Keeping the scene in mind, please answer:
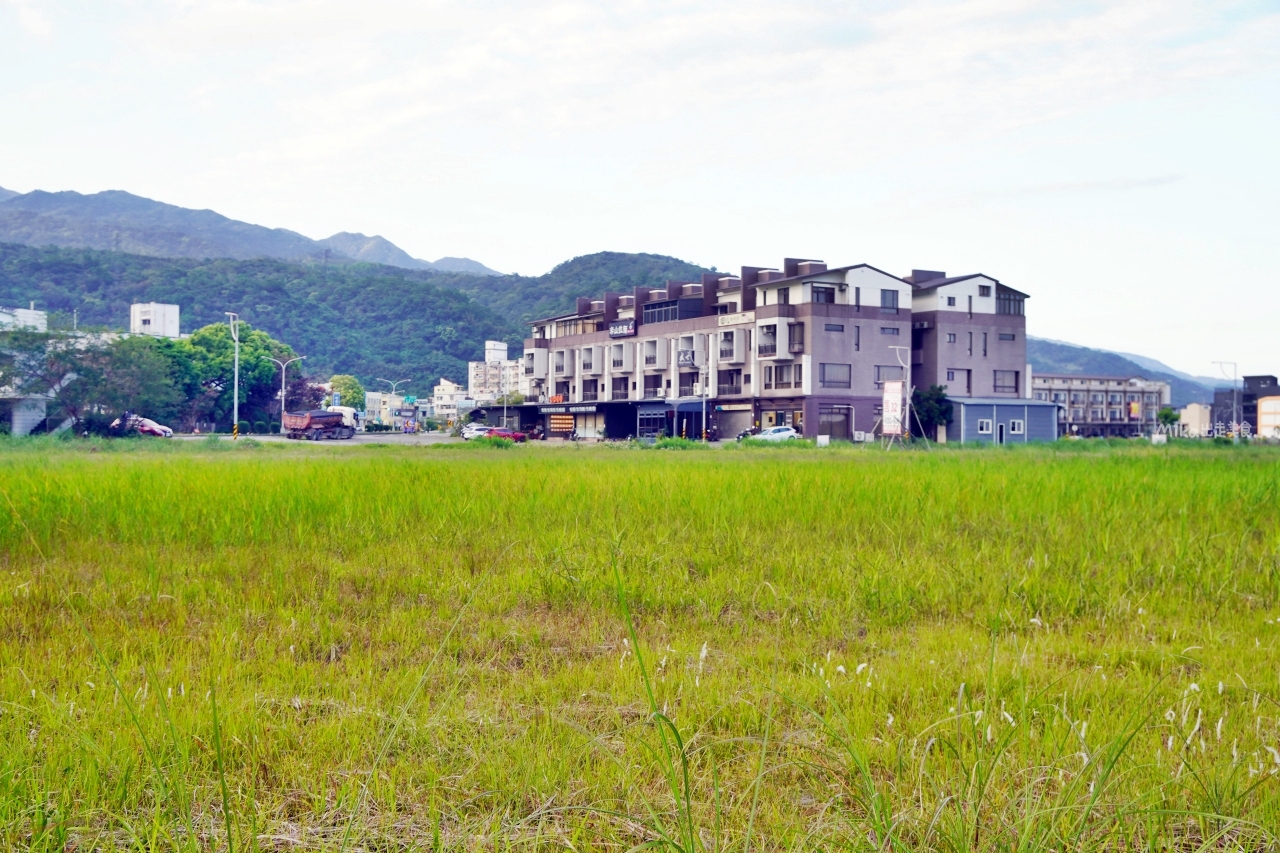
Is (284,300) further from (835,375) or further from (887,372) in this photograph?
(887,372)

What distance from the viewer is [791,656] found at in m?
3.93

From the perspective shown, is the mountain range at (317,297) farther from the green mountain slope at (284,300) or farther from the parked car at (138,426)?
the parked car at (138,426)

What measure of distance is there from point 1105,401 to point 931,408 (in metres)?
64.0

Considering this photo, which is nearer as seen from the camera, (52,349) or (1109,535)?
(1109,535)

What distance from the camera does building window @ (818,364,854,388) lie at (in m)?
55.4

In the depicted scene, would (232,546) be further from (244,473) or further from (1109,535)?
(1109,535)

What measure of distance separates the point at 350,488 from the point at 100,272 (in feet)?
448

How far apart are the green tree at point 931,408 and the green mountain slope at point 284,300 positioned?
3266 inches

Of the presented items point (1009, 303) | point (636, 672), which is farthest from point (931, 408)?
point (636, 672)

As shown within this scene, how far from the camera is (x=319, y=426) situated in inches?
1918

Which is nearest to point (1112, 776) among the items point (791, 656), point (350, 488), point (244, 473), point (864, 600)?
point (791, 656)

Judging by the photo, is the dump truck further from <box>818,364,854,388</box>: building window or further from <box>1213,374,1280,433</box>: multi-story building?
<box>1213,374,1280,433</box>: multi-story building

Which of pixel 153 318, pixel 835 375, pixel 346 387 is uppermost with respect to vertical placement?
pixel 153 318

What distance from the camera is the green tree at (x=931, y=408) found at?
54000 millimetres
